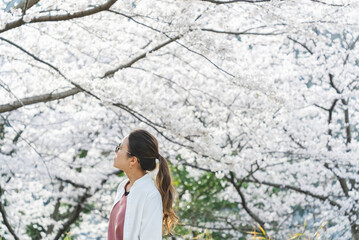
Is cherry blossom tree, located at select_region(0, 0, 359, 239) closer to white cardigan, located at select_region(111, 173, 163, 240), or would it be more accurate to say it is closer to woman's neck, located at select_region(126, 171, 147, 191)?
woman's neck, located at select_region(126, 171, 147, 191)

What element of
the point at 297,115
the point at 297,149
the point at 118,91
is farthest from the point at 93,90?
the point at 297,115

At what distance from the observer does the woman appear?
1.99 meters

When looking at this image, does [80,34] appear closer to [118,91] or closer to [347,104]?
[118,91]

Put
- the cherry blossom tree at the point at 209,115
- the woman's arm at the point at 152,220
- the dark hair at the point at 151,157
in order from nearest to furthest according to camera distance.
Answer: the woman's arm at the point at 152,220 < the dark hair at the point at 151,157 < the cherry blossom tree at the point at 209,115

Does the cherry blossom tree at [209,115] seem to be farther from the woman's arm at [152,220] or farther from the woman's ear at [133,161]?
the woman's arm at [152,220]

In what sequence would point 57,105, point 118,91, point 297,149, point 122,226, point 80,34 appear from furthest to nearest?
point 57,105 → point 297,149 → point 80,34 → point 118,91 → point 122,226

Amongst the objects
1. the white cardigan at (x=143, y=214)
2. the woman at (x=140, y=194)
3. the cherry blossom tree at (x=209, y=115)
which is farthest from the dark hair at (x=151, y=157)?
the cherry blossom tree at (x=209, y=115)

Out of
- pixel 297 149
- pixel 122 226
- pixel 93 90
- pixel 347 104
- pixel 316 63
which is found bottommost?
pixel 122 226

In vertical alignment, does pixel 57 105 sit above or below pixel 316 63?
above

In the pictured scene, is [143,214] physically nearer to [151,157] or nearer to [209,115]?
[151,157]

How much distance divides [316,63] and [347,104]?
792mm

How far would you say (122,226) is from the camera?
2.06m

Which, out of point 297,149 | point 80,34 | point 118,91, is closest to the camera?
point 118,91

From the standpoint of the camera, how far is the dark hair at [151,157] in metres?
2.13
